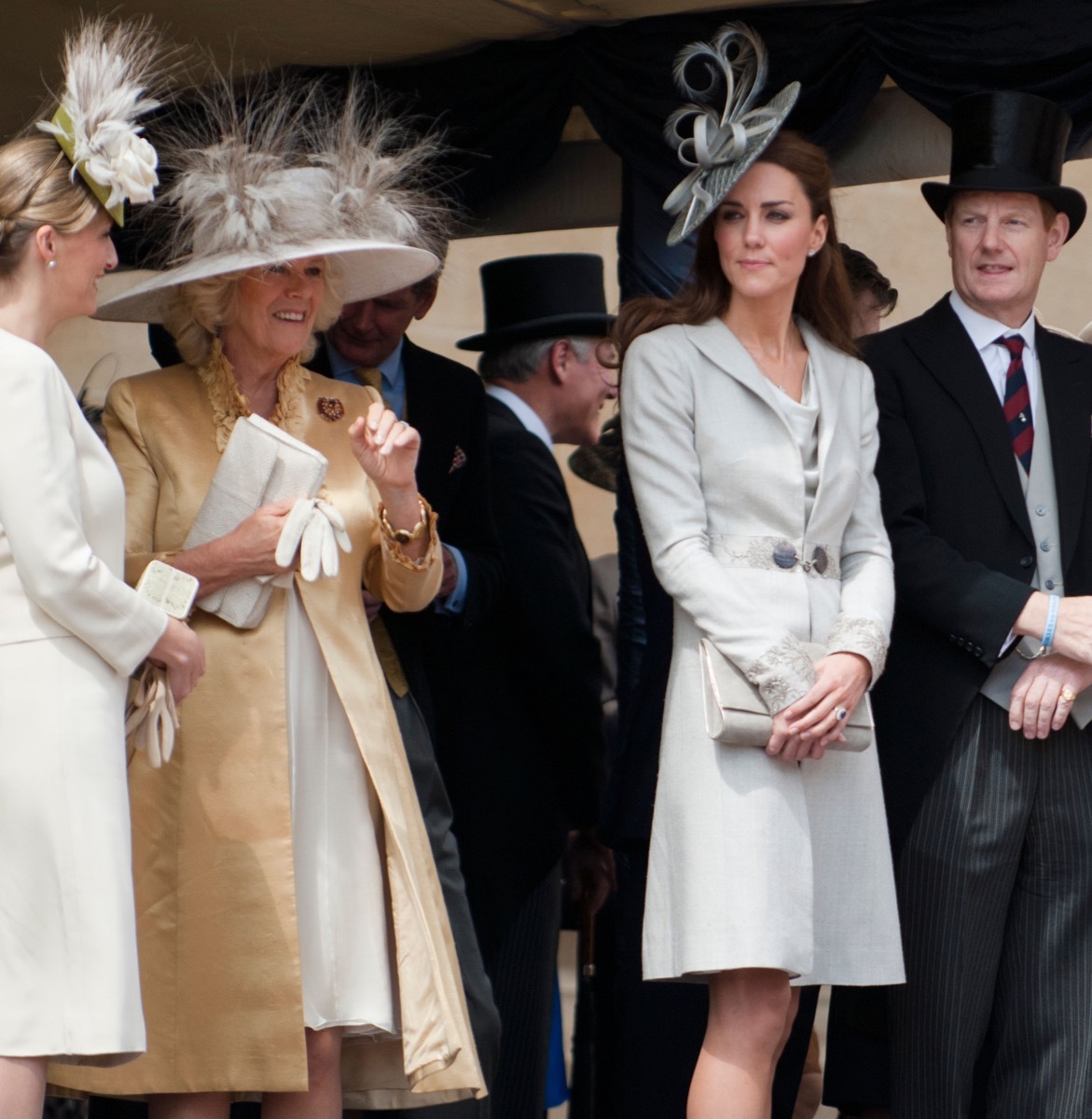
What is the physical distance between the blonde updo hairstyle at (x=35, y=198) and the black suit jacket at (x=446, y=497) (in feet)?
3.63

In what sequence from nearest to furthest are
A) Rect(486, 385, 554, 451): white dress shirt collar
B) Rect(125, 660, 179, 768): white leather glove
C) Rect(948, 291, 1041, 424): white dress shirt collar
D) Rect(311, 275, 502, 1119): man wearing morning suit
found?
Rect(125, 660, 179, 768): white leather glove
Rect(311, 275, 502, 1119): man wearing morning suit
Rect(948, 291, 1041, 424): white dress shirt collar
Rect(486, 385, 554, 451): white dress shirt collar

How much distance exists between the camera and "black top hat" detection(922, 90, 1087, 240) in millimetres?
4012

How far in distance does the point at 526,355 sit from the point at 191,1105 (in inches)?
91.7

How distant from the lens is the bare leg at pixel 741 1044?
11.2 feet

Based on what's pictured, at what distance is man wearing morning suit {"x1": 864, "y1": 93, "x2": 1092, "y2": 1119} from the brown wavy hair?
19cm

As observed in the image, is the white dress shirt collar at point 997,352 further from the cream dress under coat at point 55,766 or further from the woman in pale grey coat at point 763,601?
the cream dress under coat at point 55,766

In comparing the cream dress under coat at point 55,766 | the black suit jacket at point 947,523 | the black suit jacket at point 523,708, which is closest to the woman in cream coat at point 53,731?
the cream dress under coat at point 55,766

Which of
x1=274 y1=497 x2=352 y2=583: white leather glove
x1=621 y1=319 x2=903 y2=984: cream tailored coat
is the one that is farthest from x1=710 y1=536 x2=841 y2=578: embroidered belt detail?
x1=274 y1=497 x2=352 y2=583: white leather glove

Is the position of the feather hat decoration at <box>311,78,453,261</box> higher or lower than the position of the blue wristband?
higher

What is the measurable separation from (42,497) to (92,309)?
465mm

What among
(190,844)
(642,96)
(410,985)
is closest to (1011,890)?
(410,985)

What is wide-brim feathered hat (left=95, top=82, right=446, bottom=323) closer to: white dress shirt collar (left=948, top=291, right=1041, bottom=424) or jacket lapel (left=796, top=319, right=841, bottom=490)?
jacket lapel (left=796, top=319, right=841, bottom=490)

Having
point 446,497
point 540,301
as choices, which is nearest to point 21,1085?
point 446,497

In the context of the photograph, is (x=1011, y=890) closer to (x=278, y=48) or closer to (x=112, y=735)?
(x=112, y=735)
